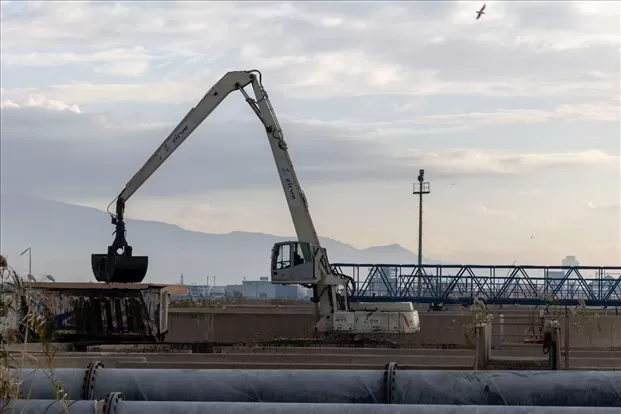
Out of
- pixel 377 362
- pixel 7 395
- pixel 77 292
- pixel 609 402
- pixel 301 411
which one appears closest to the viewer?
pixel 7 395

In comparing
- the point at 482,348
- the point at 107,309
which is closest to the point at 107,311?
the point at 107,309

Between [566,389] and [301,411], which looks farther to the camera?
[566,389]

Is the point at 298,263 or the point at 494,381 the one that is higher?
the point at 298,263

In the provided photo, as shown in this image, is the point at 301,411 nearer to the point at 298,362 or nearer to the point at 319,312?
the point at 298,362

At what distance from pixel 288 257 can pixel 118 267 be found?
491 cm

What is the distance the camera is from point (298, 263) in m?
31.9

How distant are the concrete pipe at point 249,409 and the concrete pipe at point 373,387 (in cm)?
118

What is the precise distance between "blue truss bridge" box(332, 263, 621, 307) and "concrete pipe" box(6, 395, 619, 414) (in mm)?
41173

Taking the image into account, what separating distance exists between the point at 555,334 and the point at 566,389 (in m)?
4.50

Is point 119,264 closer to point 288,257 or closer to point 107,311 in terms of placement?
point 107,311

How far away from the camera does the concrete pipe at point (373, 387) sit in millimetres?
12844

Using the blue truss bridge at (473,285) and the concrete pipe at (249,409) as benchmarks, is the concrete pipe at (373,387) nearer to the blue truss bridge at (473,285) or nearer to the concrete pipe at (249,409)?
the concrete pipe at (249,409)

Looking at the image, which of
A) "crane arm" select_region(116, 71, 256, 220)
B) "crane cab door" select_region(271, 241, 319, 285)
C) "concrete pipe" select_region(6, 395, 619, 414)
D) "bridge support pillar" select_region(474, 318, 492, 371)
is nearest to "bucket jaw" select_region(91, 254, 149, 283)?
"crane arm" select_region(116, 71, 256, 220)

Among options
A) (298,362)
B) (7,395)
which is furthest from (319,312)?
(7,395)
